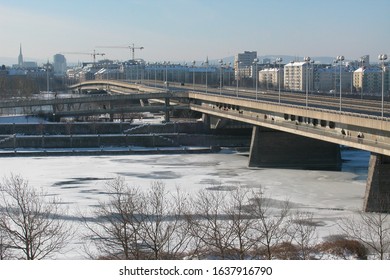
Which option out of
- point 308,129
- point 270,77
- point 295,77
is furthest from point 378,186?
point 270,77

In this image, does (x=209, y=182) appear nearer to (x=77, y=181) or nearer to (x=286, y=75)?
(x=77, y=181)

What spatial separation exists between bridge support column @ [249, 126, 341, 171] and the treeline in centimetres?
872

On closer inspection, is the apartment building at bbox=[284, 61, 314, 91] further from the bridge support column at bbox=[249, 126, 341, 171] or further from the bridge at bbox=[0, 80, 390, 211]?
the bridge support column at bbox=[249, 126, 341, 171]

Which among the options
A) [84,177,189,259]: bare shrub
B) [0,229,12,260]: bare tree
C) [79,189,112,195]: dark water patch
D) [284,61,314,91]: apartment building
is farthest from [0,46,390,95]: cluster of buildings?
[0,229,12,260]: bare tree

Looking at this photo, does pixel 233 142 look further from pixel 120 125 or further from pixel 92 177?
pixel 92 177

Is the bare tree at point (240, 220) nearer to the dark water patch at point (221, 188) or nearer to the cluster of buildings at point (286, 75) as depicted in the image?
the dark water patch at point (221, 188)

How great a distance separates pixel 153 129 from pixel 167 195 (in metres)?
24.6

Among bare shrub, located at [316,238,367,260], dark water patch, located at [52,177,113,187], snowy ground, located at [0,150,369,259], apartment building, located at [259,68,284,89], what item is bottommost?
snowy ground, located at [0,150,369,259]

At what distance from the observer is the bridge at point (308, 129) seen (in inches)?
890

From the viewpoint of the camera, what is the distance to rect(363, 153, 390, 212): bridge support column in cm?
2191

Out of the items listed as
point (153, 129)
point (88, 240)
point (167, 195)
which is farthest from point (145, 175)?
point (153, 129)

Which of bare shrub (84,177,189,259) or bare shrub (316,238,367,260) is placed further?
bare shrub (316,238,367,260)

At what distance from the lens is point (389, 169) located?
22.8 meters

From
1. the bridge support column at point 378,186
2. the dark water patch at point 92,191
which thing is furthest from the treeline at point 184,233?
the bridge support column at point 378,186
